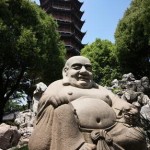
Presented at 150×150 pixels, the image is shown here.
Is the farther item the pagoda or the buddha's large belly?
the pagoda

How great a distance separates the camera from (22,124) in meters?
15.7

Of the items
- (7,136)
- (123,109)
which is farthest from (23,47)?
(123,109)

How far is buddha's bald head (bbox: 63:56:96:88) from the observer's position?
520cm

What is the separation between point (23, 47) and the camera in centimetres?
2238

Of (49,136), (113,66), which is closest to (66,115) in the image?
(49,136)

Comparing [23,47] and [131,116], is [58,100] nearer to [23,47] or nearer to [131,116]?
[131,116]

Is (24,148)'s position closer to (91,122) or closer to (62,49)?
(91,122)

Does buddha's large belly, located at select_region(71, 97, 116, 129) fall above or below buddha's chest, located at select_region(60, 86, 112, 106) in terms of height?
below

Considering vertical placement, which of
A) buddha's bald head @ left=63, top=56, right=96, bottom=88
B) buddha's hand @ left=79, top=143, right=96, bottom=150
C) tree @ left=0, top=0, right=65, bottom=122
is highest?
tree @ left=0, top=0, right=65, bottom=122

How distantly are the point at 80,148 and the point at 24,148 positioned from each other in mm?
7739

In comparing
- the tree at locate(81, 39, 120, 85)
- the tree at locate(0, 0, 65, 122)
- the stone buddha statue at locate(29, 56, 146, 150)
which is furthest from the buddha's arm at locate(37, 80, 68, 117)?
the tree at locate(81, 39, 120, 85)

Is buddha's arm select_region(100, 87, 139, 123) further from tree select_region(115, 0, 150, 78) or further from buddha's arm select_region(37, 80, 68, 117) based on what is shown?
tree select_region(115, 0, 150, 78)

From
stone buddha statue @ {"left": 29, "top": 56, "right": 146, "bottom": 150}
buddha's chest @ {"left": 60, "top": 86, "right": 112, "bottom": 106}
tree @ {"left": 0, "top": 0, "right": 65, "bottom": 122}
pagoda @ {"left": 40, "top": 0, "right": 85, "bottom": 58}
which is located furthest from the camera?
pagoda @ {"left": 40, "top": 0, "right": 85, "bottom": 58}

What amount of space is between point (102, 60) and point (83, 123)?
30.0 meters
